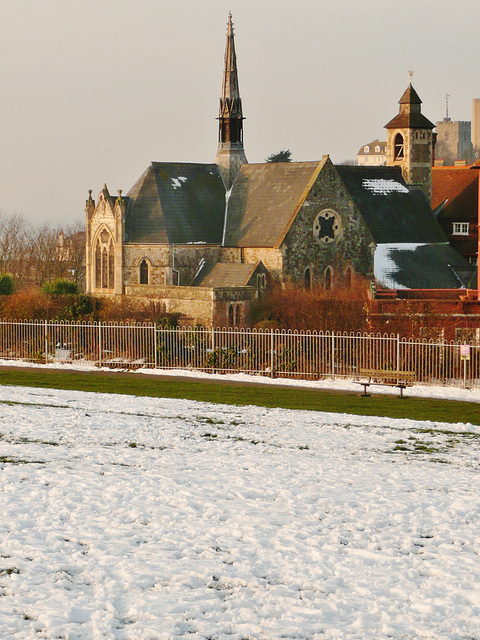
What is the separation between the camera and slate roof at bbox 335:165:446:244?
5834 centimetres

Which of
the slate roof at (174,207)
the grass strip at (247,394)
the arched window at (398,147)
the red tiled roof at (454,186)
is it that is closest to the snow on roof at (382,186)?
the arched window at (398,147)

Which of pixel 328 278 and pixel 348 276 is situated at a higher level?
pixel 348 276

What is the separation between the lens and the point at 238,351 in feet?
107

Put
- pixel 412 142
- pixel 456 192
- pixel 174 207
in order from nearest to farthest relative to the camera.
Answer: pixel 174 207 < pixel 412 142 < pixel 456 192

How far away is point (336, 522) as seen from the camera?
12352 millimetres

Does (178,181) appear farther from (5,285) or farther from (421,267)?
(421,267)

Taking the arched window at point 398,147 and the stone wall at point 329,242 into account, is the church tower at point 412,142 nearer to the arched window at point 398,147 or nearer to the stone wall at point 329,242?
the arched window at point 398,147

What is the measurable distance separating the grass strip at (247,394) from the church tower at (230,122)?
86.2ft

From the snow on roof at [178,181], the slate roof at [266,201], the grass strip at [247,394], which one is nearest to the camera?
the grass strip at [247,394]

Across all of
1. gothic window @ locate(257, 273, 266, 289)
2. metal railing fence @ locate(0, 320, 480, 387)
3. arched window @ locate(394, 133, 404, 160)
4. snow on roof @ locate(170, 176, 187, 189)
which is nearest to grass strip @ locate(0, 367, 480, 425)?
metal railing fence @ locate(0, 320, 480, 387)

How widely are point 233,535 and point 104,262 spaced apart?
44.1 m

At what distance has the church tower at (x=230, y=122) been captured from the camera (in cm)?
5609

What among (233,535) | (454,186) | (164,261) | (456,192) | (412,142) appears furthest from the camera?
(454,186)

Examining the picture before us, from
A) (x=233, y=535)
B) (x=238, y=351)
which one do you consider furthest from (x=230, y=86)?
(x=233, y=535)
